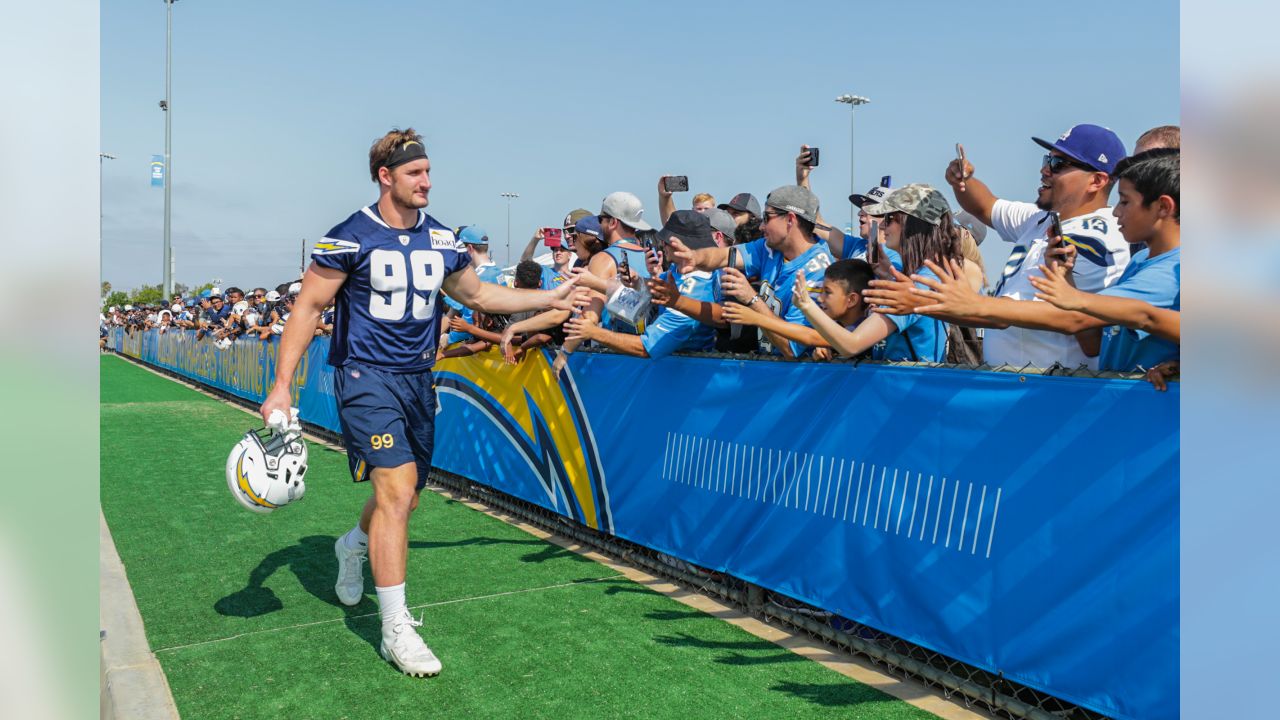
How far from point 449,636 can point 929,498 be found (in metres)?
2.27

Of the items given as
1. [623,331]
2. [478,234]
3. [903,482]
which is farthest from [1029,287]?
[478,234]

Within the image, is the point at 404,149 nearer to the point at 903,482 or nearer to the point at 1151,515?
the point at 903,482

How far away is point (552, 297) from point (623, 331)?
1.67 meters

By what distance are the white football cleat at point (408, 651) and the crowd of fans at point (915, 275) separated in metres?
1.77

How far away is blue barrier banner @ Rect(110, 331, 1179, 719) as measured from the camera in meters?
3.07

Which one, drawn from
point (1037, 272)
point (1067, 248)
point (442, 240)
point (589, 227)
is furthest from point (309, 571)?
→ point (1067, 248)

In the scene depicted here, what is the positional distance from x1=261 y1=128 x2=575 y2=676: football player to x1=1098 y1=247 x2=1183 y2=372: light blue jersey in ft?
9.40

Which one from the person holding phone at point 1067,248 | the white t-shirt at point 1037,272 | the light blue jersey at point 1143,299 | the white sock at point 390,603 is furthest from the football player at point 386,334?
the light blue jersey at point 1143,299

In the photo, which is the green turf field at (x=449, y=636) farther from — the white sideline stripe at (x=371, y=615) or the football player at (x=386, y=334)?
the football player at (x=386, y=334)

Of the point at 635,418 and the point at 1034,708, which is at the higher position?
the point at 635,418

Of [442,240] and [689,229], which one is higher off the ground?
[689,229]

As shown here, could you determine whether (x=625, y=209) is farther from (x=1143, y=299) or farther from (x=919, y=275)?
(x=1143, y=299)

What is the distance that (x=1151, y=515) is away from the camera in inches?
118

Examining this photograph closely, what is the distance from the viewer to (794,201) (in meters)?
5.02
